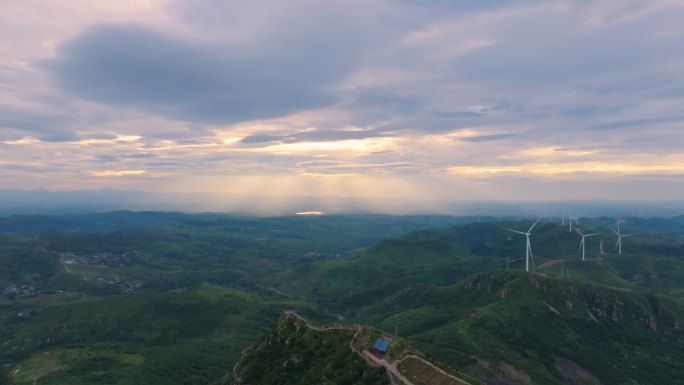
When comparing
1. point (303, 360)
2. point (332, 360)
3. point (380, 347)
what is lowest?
point (303, 360)

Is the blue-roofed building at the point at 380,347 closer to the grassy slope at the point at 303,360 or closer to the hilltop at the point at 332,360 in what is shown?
the hilltop at the point at 332,360

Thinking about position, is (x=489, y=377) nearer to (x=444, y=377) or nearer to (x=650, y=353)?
(x=444, y=377)

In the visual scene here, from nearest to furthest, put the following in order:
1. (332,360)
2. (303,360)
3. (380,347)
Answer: (380,347) → (332,360) → (303,360)

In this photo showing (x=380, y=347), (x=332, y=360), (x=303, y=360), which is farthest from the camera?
(x=303, y=360)

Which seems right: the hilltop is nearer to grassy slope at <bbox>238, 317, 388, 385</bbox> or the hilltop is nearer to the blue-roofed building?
grassy slope at <bbox>238, 317, 388, 385</bbox>

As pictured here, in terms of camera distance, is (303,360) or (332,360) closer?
(332,360)

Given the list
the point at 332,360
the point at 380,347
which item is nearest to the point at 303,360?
the point at 332,360

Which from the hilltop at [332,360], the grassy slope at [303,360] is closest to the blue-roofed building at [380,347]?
the hilltop at [332,360]

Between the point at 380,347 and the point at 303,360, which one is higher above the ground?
the point at 380,347

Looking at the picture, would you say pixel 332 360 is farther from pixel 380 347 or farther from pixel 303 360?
pixel 303 360
